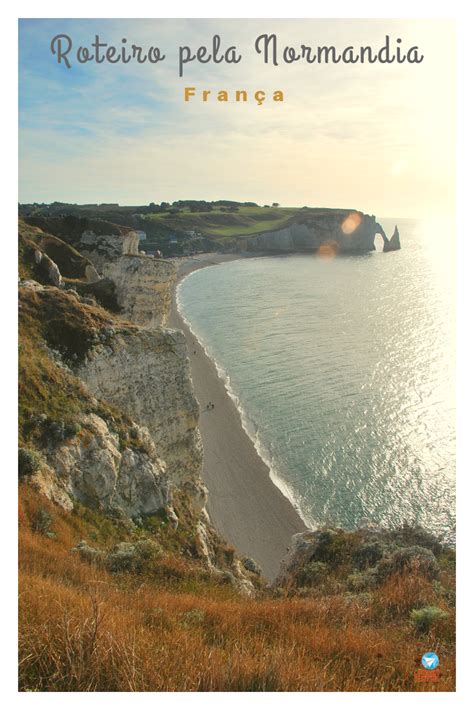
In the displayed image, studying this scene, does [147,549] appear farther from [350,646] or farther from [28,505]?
[350,646]

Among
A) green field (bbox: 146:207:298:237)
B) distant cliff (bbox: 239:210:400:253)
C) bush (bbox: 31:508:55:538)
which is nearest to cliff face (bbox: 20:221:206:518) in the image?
bush (bbox: 31:508:55:538)

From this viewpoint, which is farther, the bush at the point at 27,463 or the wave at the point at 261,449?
the wave at the point at 261,449

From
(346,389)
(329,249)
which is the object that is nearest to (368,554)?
(346,389)

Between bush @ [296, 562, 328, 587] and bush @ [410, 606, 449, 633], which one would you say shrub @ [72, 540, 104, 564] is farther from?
bush @ [410, 606, 449, 633]

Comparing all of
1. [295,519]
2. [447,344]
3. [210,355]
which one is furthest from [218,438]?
[447,344]

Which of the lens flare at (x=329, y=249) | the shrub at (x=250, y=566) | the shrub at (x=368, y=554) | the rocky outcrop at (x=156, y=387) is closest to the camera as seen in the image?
the shrub at (x=368, y=554)

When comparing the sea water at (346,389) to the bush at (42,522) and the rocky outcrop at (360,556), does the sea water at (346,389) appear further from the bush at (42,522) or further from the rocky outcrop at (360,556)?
the bush at (42,522)

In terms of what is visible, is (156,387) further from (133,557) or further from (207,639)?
(207,639)

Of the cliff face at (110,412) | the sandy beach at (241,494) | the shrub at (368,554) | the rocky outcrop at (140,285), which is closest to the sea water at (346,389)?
the sandy beach at (241,494)
